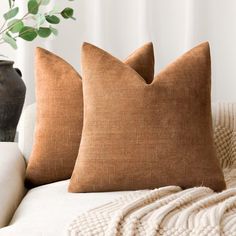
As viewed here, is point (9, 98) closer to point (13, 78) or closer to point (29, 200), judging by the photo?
point (13, 78)

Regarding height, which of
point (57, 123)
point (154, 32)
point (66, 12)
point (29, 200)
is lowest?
point (29, 200)

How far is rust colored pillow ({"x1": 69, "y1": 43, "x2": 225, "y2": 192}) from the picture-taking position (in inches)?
68.1

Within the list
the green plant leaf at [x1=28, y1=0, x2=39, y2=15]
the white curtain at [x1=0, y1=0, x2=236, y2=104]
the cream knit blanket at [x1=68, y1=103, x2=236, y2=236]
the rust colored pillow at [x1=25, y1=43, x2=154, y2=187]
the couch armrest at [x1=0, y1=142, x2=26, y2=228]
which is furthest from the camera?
the white curtain at [x1=0, y1=0, x2=236, y2=104]

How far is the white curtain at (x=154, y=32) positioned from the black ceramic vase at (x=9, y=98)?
1.42 ft

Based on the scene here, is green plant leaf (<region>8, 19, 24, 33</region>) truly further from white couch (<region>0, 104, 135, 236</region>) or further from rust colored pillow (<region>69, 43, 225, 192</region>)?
rust colored pillow (<region>69, 43, 225, 192</region>)

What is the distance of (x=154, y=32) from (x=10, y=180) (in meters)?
1.24

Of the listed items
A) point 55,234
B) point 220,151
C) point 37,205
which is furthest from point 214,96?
point 55,234

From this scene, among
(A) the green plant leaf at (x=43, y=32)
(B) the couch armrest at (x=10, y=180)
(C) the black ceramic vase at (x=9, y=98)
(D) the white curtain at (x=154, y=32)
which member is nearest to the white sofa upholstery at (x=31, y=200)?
(B) the couch armrest at (x=10, y=180)

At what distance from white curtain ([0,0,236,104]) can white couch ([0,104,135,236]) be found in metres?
0.74

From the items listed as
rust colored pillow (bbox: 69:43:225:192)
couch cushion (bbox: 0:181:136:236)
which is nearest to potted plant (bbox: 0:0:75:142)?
couch cushion (bbox: 0:181:136:236)

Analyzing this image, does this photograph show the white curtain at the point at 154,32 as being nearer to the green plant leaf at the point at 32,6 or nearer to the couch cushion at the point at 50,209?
the green plant leaf at the point at 32,6

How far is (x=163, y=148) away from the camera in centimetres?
172

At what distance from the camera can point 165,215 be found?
4.79 ft

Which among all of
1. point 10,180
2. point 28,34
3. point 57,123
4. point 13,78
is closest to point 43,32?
point 28,34
